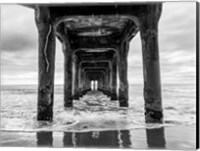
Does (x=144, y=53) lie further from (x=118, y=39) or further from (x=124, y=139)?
(x=118, y=39)

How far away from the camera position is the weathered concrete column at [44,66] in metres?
4.60

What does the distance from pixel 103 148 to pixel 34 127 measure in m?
1.72

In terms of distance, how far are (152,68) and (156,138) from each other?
1.62 m

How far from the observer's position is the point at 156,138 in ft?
10.8

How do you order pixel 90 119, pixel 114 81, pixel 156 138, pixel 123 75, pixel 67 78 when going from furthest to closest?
1. pixel 114 81
2. pixel 123 75
3. pixel 67 78
4. pixel 90 119
5. pixel 156 138

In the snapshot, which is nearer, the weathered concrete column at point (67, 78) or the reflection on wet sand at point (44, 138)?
the reflection on wet sand at point (44, 138)

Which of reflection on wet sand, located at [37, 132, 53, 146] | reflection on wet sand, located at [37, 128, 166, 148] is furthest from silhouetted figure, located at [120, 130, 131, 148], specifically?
reflection on wet sand, located at [37, 132, 53, 146]

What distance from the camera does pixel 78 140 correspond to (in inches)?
129

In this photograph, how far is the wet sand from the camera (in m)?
3.06

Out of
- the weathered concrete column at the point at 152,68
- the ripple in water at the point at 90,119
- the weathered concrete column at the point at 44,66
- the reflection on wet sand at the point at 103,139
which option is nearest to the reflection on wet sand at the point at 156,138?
the reflection on wet sand at the point at 103,139

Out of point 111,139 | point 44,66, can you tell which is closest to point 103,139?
point 111,139

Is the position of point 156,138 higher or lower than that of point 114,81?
lower

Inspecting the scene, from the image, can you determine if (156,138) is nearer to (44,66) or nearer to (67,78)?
(44,66)

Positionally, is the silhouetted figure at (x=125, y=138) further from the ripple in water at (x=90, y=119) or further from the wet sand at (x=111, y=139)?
the ripple in water at (x=90, y=119)
